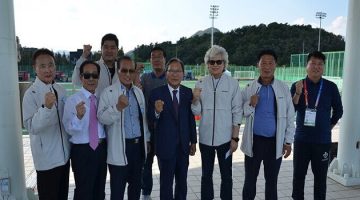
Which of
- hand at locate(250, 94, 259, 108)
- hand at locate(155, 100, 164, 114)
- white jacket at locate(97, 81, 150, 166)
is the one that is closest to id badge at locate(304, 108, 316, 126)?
hand at locate(250, 94, 259, 108)

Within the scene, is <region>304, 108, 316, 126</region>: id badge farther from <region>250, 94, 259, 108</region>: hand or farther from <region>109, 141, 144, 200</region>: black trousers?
<region>109, 141, 144, 200</region>: black trousers

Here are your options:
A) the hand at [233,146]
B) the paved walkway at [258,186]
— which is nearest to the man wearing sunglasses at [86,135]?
the paved walkway at [258,186]

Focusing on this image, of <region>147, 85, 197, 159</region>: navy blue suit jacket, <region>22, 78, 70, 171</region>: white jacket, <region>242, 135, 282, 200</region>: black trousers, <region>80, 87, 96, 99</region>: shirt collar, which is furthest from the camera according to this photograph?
<region>242, 135, 282, 200</region>: black trousers

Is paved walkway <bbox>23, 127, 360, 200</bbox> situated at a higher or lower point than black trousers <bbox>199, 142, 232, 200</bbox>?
lower

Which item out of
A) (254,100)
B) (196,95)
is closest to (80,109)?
(196,95)

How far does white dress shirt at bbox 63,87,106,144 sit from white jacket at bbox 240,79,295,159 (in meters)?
1.66

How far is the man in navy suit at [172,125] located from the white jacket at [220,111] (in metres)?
0.18

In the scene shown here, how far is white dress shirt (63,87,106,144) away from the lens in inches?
114

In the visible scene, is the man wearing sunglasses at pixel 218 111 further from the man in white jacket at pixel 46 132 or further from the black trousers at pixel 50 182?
the black trousers at pixel 50 182

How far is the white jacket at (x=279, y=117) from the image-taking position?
11.4 feet

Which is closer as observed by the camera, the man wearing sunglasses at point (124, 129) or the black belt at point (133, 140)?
the man wearing sunglasses at point (124, 129)

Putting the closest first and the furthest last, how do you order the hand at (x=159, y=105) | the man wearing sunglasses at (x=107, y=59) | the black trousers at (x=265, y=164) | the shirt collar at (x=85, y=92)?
the shirt collar at (x=85, y=92) → the hand at (x=159, y=105) → the black trousers at (x=265, y=164) → the man wearing sunglasses at (x=107, y=59)

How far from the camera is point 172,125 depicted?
135 inches

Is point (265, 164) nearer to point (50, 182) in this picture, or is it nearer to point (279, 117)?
point (279, 117)
